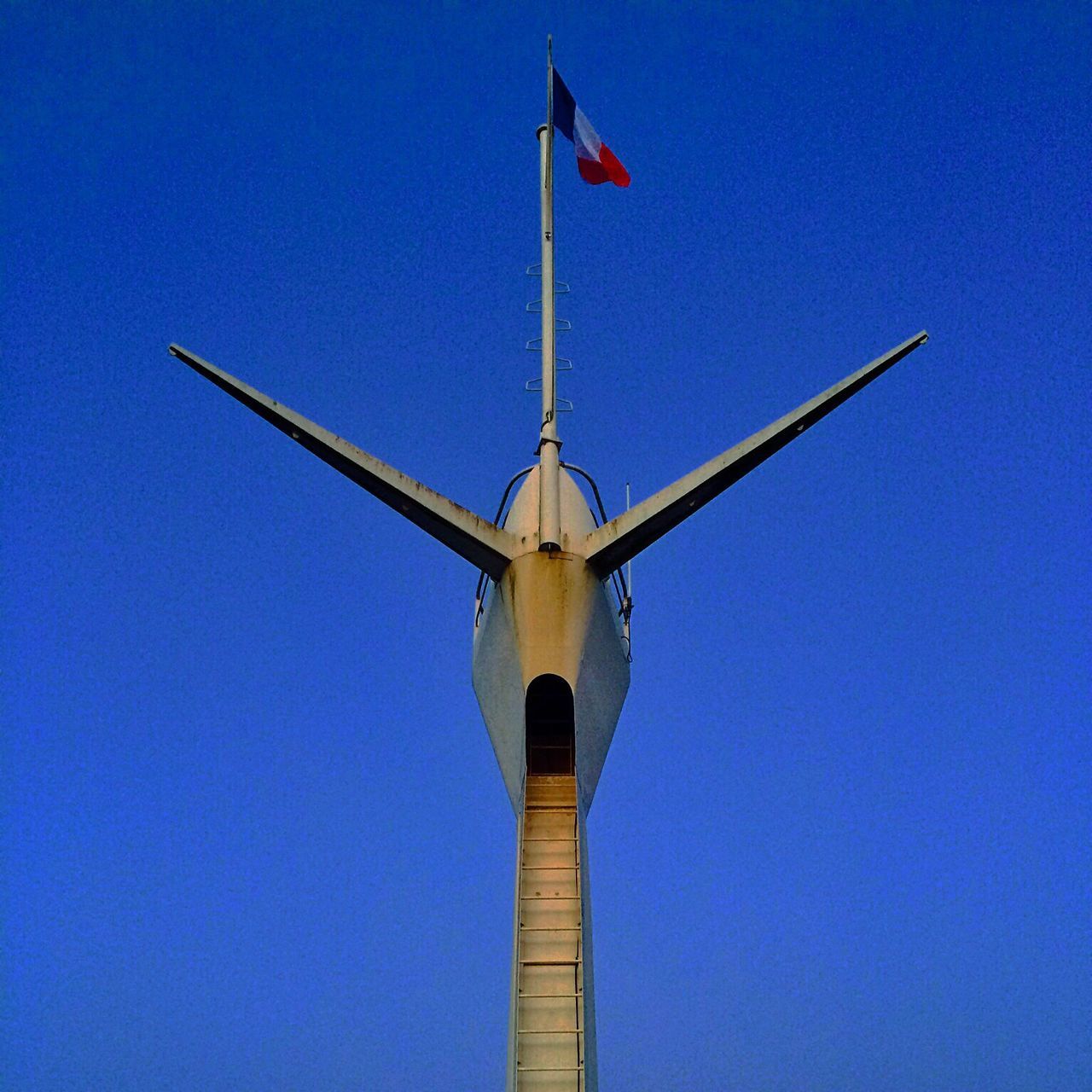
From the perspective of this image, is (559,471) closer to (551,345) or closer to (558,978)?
(551,345)

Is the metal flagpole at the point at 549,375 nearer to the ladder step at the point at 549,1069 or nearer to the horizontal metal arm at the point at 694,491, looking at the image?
the horizontal metal arm at the point at 694,491

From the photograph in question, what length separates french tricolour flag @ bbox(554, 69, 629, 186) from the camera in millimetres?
30703

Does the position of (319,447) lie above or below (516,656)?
above

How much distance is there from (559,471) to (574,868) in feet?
24.1

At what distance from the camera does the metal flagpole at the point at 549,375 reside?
22891 mm

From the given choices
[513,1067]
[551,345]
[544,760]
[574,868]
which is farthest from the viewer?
[551,345]

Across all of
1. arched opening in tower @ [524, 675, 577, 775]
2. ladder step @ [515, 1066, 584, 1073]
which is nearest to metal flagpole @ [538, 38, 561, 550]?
arched opening in tower @ [524, 675, 577, 775]

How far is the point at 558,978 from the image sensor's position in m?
20.4

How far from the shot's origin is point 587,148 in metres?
31.0

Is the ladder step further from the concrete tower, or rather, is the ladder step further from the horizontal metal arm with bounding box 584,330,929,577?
the horizontal metal arm with bounding box 584,330,929,577

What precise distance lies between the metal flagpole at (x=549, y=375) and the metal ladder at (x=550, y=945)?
463 centimetres

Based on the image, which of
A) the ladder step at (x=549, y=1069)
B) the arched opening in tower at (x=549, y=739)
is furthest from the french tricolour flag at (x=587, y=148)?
the ladder step at (x=549, y=1069)

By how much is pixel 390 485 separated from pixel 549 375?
6.70m

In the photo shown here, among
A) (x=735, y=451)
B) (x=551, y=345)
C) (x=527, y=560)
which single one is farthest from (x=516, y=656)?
(x=551, y=345)
